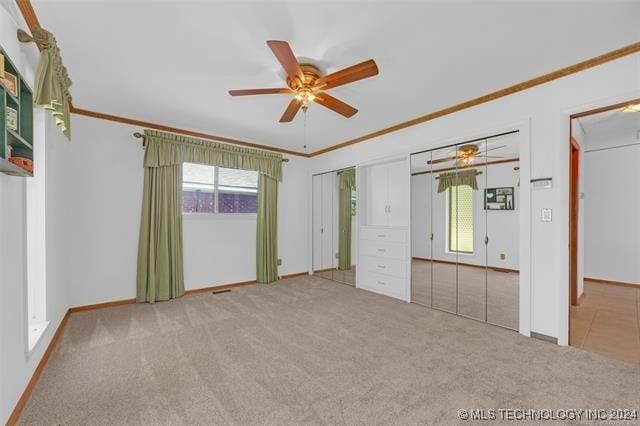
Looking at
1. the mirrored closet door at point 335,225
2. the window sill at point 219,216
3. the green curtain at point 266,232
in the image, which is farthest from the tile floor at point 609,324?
the window sill at point 219,216

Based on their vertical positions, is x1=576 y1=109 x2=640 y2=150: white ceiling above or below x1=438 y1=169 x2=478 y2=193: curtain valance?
above

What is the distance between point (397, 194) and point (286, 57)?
2779 mm

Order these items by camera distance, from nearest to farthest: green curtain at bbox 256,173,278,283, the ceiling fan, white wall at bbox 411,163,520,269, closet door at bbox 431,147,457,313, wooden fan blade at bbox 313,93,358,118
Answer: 1. the ceiling fan
2. wooden fan blade at bbox 313,93,358,118
3. white wall at bbox 411,163,520,269
4. closet door at bbox 431,147,457,313
5. green curtain at bbox 256,173,278,283

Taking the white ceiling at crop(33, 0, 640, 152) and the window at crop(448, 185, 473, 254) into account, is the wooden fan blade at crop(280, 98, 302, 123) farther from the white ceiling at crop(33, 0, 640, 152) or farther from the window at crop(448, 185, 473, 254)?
the window at crop(448, 185, 473, 254)

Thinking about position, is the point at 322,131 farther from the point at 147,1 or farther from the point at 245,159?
the point at 147,1

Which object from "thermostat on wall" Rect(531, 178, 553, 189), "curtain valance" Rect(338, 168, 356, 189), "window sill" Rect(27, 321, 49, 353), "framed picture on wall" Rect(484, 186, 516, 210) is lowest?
"window sill" Rect(27, 321, 49, 353)

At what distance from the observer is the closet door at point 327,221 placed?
212 inches

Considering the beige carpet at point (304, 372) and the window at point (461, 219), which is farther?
the window at point (461, 219)

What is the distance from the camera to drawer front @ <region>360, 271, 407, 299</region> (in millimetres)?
3951

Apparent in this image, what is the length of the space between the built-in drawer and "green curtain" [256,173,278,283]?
1651 mm

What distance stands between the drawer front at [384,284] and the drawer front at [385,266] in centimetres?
6

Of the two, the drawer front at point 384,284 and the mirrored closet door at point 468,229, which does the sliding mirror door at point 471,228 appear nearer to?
the mirrored closet door at point 468,229

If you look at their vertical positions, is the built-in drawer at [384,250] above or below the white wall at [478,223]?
below

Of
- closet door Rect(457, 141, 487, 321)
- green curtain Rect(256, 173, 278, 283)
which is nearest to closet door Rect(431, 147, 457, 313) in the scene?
closet door Rect(457, 141, 487, 321)
